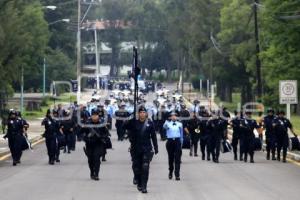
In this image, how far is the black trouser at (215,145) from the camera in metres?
29.0

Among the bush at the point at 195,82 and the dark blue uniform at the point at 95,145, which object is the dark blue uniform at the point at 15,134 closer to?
the dark blue uniform at the point at 95,145

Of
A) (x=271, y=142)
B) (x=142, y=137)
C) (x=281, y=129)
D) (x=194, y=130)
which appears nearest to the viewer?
(x=142, y=137)

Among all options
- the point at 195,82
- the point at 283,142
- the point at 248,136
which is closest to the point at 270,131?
the point at 283,142

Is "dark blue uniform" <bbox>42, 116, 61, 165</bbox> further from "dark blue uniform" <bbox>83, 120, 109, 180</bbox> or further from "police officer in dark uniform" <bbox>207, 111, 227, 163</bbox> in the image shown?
"dark blue uniform" <bbox>83, 120, 109, 180</bbox>

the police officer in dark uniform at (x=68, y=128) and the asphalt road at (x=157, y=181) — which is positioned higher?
the police officer in dark uniform at (x=68, y=128)

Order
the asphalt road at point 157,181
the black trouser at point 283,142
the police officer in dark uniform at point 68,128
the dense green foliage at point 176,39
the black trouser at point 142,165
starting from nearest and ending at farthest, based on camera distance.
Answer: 1. the asphalt road at point 157,181
2. the black trouser at point 142,165
3. the black trouser at point 283,142
4. the police officer in dark uniform at point 68,128
5. the dense green foliage at point 176,39

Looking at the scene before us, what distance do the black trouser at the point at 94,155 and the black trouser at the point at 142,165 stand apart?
225 centimetres

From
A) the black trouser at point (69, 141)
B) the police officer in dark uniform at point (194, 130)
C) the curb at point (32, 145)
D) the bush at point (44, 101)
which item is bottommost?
the curb at point (32, 145)

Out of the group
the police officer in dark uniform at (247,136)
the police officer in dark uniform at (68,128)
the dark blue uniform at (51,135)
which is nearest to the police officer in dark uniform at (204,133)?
the police officer in dark uniform at (247,136)

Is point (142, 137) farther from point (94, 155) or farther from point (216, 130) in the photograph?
point (216, 130)

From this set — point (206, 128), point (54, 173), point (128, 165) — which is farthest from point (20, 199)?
point (206, 128)

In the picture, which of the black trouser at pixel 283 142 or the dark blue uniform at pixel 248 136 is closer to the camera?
the dark blue uniform at pixel 248 136

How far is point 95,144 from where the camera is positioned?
75.7 feet

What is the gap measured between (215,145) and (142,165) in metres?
9.42
